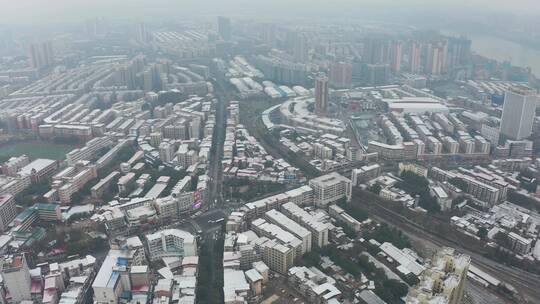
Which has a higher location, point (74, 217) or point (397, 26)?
point (397, 26)

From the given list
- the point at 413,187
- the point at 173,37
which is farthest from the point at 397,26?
the point at 413,187

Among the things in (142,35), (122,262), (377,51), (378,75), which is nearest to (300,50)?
(377,51)

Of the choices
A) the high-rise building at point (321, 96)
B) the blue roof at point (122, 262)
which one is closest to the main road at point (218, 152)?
the blue roof at point (122, 262)

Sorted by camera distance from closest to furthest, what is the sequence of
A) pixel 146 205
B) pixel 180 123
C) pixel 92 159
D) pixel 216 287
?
pixel 216 287
pixel 146 205
pixel 92 159
pixel 180 123

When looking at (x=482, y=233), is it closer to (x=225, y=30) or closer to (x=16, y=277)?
(x=16, y=277)

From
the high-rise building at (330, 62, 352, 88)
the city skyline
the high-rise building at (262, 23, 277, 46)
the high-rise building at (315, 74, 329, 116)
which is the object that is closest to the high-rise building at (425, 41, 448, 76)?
the city skyline

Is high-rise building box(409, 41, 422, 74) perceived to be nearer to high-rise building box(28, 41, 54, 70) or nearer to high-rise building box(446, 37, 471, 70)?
high-rise building box(446, 37, 471, 70)

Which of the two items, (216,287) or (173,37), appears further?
(173,37)

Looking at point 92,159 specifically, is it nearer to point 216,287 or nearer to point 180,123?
point 180,123
